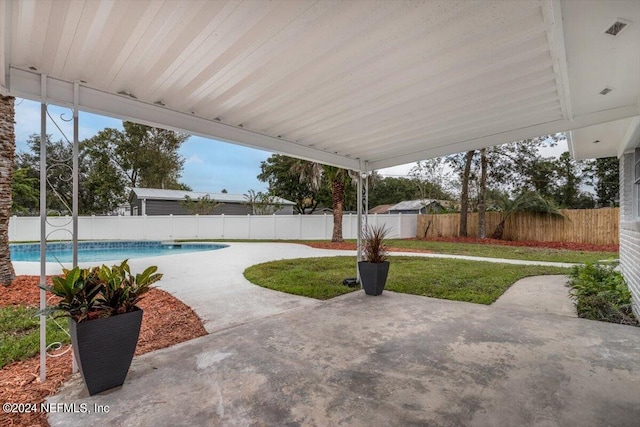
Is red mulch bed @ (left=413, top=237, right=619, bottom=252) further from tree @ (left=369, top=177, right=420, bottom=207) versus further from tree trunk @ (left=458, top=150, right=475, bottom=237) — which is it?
tree @ (left=369, top=177, right=420, bottom=207)

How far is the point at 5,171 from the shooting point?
197 inches

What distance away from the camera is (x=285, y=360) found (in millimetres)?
2814

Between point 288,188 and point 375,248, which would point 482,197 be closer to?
point 375,248

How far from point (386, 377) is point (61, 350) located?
10.5 feet

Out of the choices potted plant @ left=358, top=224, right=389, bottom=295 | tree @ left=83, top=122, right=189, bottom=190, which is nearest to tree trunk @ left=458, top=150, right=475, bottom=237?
potted plant @ left=358, top=224, right=389, bottom=295

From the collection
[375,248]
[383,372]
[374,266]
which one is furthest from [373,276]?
[383,372]

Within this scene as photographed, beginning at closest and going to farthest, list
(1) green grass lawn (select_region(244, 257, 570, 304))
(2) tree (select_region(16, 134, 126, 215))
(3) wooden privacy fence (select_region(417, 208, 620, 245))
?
(1) green grass lawn (select_region(244, 257, 570, 304))
(3) wooden privacy fence (select_region(417, 208, 620, 245))
(2) tree (select_region(16, 134, 126, 215))

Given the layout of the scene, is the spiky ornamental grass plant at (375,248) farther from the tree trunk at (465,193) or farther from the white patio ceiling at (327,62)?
the tree trunk at (465,193)

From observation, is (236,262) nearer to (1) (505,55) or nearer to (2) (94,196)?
(1) (505,55)

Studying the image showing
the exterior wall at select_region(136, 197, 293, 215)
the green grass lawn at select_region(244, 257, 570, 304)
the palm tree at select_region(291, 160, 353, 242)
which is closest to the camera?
the green grass lawn at select_region(244, 257, 570, 304)

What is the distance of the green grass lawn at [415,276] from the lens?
211 inches

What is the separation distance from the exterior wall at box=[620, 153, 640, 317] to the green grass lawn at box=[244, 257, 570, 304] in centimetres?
162

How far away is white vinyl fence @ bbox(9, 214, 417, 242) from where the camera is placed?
52.1ft

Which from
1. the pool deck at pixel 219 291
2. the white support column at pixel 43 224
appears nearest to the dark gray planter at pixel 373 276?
the pool deck at pixel 219 291
